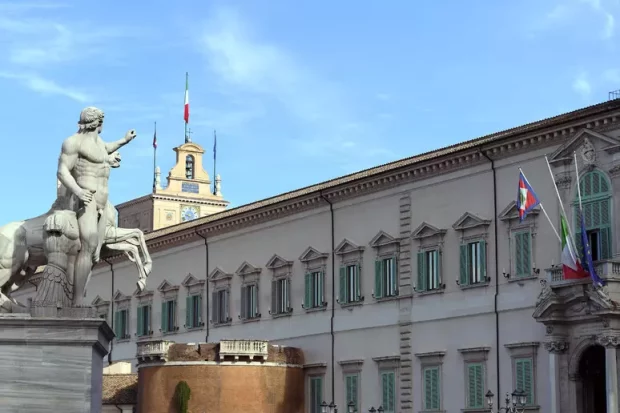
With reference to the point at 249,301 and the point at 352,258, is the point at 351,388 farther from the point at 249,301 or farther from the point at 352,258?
the point at 249,301

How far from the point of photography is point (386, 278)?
57.4 m

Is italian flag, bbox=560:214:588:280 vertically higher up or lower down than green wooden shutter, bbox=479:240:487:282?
lower down

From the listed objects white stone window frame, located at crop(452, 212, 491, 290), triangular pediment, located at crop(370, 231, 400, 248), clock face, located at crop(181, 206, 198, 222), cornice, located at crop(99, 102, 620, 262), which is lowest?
white stone window frame, located at crop(452, 212, 491, 290)

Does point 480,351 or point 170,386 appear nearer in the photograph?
point 480,351

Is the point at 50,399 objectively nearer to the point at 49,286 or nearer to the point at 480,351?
the point at 49,286

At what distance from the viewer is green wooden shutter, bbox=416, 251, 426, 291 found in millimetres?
55156

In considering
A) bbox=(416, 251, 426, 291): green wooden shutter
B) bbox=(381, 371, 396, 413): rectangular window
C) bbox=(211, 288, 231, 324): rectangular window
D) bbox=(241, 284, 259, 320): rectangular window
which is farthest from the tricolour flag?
bbox=(211, 288, 231, 324): rectangular window

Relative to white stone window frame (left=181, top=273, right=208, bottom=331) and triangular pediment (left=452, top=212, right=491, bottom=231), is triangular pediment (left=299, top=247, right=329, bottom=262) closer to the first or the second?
white stone window frame (left=181, top=273, right=208, bottom=331)

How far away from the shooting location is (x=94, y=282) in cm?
8188

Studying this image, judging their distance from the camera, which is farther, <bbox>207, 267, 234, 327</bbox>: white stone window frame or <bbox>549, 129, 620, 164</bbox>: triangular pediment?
<bbox>207, 267, 234, 327</bbox>: white stone window frame

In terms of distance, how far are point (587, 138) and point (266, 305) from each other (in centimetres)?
2132

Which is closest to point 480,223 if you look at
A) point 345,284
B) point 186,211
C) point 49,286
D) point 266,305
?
point 345,284

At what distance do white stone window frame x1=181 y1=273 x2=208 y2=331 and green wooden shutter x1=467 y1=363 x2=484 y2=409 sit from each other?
20.1 metres

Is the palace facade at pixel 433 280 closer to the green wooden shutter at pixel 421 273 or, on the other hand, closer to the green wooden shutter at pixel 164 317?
the green wooden shutter at pixel 421 273
